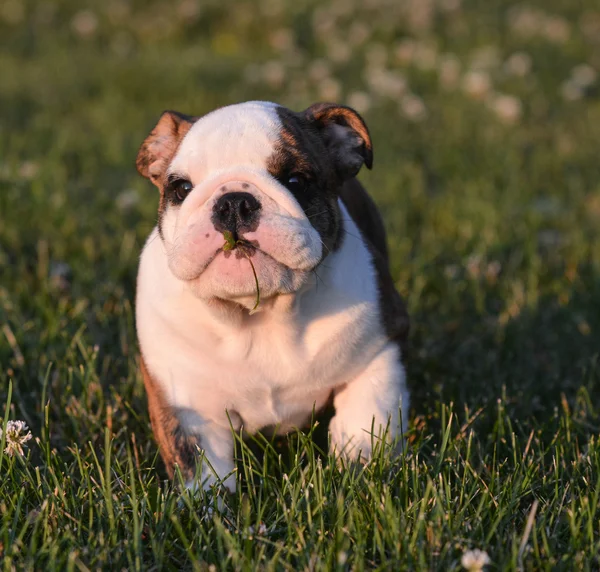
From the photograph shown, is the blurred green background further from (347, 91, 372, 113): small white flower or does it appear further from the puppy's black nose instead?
the puppy's black nose

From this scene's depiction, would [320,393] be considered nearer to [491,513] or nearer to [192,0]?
[491,513]

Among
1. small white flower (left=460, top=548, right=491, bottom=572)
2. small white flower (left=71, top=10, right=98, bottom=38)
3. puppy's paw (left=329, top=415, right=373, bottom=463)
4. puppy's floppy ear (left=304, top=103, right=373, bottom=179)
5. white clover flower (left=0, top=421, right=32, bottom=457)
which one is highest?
small white flower (left=71, top=10, right=98, bottom=38)

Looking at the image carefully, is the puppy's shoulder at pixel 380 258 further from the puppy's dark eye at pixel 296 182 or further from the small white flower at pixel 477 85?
the small white flower at pixel 477 85

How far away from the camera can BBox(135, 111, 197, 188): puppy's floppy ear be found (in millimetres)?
3035

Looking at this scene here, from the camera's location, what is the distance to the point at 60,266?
4.46m

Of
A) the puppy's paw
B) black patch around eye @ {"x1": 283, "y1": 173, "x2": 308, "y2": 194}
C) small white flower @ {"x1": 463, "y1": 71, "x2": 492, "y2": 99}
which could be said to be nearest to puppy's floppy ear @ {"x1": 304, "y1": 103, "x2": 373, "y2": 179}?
black patch around eye @ {"x1": 283, "y1": 173, "x2": 308, "y2": 194}

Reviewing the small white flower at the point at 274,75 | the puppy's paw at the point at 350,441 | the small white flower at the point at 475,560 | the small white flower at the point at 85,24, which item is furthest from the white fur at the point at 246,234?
the small white flower at the point at 85,24

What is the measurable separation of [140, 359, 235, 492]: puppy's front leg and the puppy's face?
1.42 feet

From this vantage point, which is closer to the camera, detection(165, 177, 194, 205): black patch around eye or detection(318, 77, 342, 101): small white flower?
detection(165, 177, 194, 205): black patch around eye

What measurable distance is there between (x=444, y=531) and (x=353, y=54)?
266 inches

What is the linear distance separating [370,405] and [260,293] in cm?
58

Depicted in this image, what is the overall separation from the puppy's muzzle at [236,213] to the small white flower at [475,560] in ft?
3.31

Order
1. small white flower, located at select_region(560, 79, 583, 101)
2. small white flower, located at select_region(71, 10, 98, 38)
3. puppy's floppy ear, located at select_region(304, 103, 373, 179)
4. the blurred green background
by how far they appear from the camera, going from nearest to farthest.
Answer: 1. puppy's floppy ear, located at select_region(304, 103, 373, 179)
2. the blurred green background
3. small white flower, located at select_region(560, 79, 583, 101)
4. small white flower, located at select_region(71, 10, 98, 38)

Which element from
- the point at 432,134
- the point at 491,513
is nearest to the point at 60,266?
the point at 491,513
